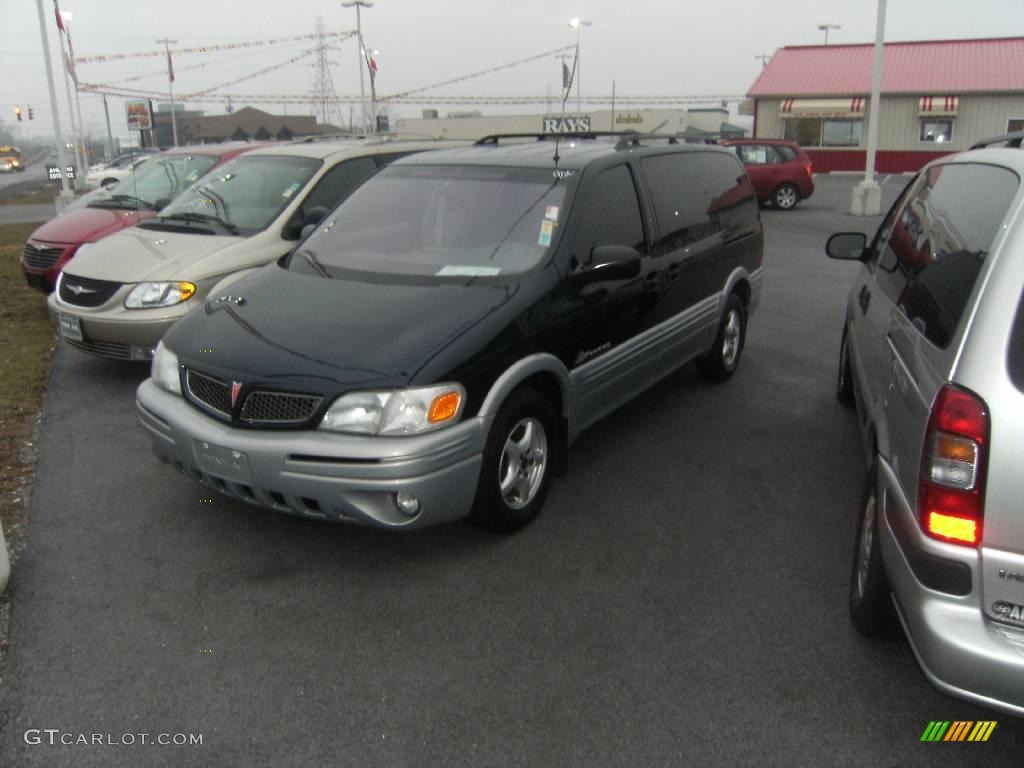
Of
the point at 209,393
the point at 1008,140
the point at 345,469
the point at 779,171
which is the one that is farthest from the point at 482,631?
the point at 779,171

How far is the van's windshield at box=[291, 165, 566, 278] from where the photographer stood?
449 cm

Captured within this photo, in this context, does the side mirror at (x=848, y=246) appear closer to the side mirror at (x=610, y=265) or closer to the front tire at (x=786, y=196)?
the side mirror at (x=610, y=265)

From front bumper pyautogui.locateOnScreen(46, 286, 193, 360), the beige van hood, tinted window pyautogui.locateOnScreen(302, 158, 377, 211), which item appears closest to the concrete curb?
front bumper pyautogui.locateOnScreen(46, 286, 193, 360)

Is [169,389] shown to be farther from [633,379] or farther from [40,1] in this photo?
[40,1]

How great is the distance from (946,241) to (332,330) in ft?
8.25

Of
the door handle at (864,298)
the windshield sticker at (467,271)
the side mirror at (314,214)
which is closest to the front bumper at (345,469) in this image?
the windshield sticker at (467,271)

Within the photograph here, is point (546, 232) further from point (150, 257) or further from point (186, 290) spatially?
point (150, 257)

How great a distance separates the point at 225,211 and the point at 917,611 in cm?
619

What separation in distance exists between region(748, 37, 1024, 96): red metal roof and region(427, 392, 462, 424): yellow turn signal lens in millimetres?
36821

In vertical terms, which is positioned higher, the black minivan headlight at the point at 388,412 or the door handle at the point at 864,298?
the door handle at the point at 864,298

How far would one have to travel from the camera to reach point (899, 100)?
3606cm

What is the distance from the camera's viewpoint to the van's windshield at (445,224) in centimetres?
449

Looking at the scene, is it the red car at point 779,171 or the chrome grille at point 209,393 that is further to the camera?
the red car at point 779,171

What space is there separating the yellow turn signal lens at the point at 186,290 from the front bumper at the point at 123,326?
0.11ft
